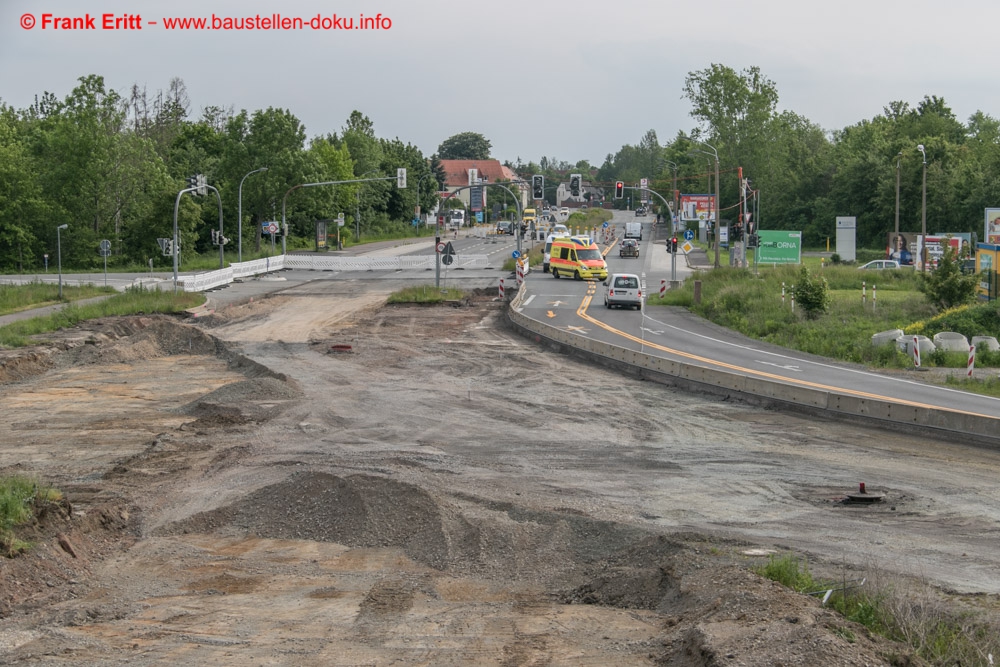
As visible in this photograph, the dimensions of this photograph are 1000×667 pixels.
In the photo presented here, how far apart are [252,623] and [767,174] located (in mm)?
94254

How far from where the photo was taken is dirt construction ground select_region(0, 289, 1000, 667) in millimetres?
9750

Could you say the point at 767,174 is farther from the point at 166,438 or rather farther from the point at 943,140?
the point at 166,438

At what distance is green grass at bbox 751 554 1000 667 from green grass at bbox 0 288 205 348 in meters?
29.5

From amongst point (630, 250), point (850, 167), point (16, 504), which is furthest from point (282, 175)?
point (16, 504)

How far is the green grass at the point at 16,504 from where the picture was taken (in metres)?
12.1

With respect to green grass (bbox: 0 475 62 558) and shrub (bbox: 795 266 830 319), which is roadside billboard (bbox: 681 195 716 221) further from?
green grass (bbox: 0 475 62 558)

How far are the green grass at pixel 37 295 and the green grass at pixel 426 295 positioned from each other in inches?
614

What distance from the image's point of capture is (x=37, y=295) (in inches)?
1901

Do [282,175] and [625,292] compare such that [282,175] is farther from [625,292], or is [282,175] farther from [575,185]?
[625,292]

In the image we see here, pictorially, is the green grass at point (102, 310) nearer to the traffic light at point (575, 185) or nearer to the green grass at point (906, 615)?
the traffic light at point (575, 185)

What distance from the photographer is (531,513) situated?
14.4m

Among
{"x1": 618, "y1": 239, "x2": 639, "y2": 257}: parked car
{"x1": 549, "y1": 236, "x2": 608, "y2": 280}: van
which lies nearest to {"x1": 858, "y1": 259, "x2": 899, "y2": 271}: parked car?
{"x1": 549, "y1": 236, "x2": 608, "y2": 280}: van

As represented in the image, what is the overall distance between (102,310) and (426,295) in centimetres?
1494

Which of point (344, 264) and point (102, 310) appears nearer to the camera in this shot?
point (102, 310)
